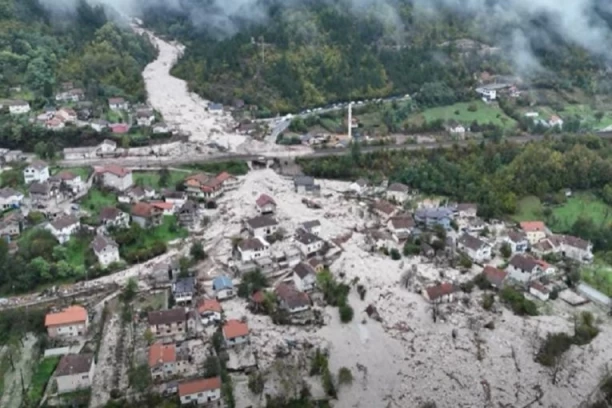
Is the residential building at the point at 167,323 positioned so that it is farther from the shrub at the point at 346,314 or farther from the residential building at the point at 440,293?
the residential building at the point at 440,293

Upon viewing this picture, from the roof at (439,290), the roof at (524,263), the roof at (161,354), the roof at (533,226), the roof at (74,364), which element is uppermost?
the roof at (74,364)

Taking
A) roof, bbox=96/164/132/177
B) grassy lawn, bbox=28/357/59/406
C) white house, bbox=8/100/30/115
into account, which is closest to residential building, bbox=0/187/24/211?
roof, bbox=96/164/132/177

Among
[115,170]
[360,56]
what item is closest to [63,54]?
[115,170]

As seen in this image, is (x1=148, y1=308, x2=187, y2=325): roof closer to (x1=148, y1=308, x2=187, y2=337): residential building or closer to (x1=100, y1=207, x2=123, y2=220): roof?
(x1=148, y1=308, x2=187, y2=337): residential building

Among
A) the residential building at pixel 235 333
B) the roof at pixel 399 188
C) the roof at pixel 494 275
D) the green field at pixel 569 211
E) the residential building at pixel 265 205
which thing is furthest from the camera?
the roof at pixel 399 188

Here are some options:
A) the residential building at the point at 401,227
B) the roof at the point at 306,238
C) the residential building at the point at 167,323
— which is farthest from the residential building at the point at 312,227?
the residential building at the point at 167,323

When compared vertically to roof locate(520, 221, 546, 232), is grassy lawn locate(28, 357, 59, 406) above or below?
above
